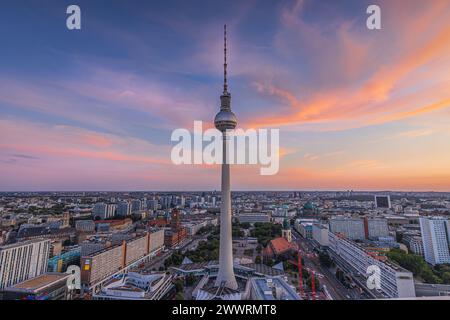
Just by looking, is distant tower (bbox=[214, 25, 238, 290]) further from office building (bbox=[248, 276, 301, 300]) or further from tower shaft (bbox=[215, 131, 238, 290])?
office building (bbox=[248, 276, 301, 300])

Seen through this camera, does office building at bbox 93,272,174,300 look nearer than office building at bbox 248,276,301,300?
No

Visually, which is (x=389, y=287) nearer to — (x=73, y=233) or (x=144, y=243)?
(x=144, y=243)

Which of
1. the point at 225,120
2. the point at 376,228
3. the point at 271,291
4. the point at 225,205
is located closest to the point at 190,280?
the point at 225,205

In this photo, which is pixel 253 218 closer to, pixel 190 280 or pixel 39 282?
pixel 190 280

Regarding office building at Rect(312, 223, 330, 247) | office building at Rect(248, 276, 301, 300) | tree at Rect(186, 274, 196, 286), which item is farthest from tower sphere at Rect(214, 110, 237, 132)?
office building at Rect(312, 223, 330, 247)
